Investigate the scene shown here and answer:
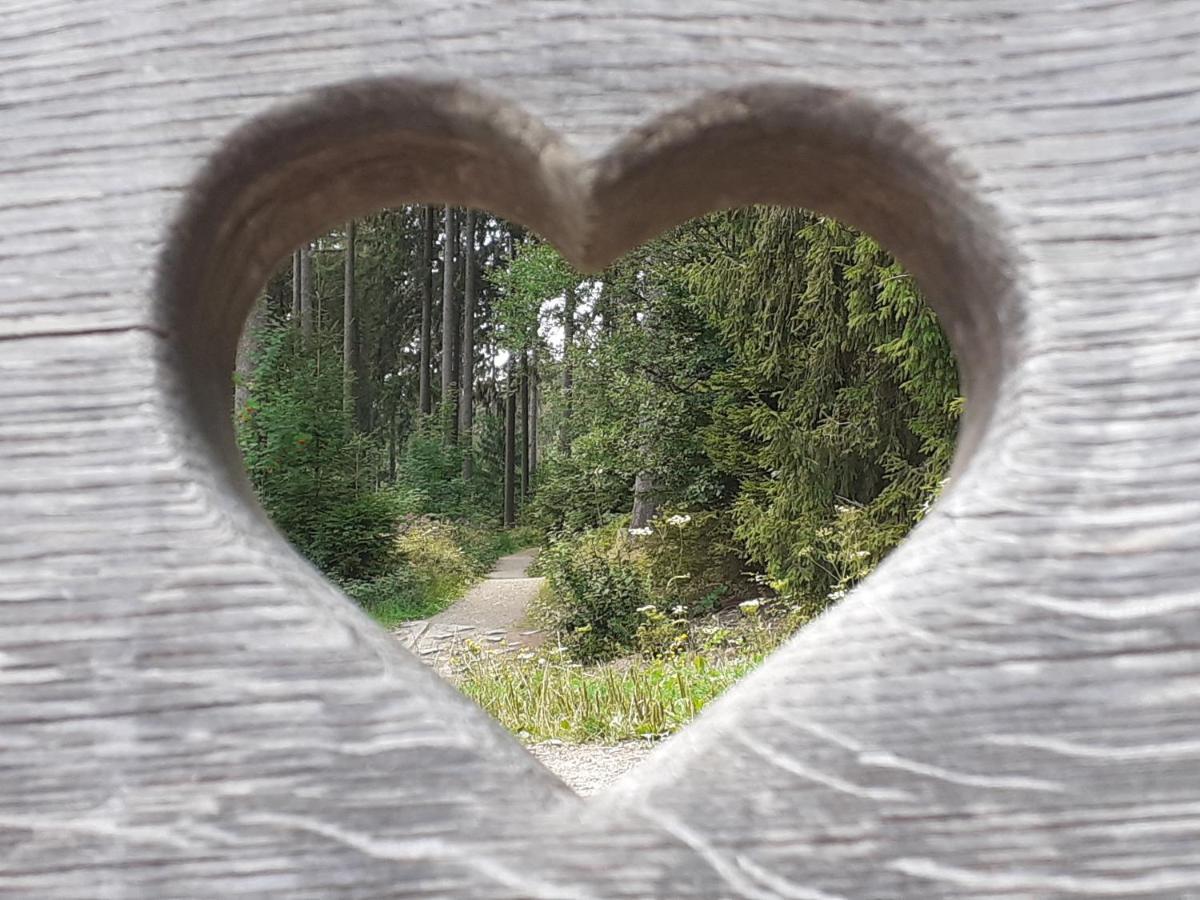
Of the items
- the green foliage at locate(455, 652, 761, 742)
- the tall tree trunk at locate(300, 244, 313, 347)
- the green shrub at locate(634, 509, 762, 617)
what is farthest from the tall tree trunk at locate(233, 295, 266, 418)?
the green foliage at locate(455, 652, 761, 742)

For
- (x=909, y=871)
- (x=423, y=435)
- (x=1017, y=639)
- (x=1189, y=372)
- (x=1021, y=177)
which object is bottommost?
(x=909, y=871)

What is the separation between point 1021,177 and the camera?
18.6 inches

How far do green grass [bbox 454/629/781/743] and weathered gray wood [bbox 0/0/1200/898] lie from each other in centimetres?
296

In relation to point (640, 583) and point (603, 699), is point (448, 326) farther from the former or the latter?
point (603, 699)

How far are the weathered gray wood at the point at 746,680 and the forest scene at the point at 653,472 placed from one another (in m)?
3.22

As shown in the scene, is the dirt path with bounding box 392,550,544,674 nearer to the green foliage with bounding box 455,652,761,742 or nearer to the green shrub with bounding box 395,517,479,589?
the green shrub with bounding box 395,517,479,589

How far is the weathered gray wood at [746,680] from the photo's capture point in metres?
0.44

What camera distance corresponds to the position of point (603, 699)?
3.98 metres

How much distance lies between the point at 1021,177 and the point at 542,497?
13662mm

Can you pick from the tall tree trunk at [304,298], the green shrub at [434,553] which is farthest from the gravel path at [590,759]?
the tall tree trunk at [304,298]

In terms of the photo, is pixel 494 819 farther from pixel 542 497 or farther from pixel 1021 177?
pixel 542 497

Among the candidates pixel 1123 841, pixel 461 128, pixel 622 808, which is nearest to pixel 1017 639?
pixel 1123 841

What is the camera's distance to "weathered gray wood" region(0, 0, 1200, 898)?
44 cm

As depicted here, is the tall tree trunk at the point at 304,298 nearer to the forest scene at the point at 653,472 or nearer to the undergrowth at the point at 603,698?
the forest scene at the point at 653,472
